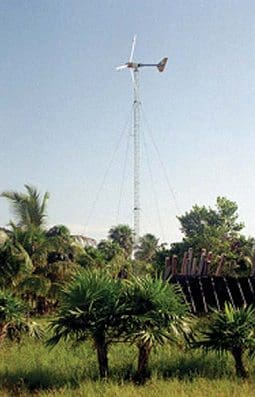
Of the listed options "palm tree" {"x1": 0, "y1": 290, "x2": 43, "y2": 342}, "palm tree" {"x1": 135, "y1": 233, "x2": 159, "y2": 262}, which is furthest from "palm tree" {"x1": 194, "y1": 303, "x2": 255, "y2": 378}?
"palm tree" {"x1": 135, "y1": 233, "x2": 159, "y2": 262}

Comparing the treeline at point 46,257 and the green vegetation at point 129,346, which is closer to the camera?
the green vegetation at point 129,346

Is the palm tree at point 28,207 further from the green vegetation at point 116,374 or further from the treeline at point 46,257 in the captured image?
the green vegetation at point 116,374

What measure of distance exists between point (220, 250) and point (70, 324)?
2818cm

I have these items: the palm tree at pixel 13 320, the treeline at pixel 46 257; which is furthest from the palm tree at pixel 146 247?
the palm tree at pixel 13 320

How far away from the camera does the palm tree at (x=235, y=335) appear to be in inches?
450

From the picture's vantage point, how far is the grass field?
10.1 m

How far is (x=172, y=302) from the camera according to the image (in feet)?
38.1

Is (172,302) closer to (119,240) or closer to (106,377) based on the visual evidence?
(106,377)

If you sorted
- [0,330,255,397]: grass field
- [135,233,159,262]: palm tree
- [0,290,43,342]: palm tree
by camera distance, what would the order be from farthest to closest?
[135,233,159,262]: palm tree → [0,290,43,342]: palm tree → [0,330,255,397]: grass field

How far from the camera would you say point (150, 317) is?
11219mm

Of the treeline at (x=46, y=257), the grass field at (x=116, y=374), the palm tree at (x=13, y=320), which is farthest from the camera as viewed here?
the treeline at (x=46, y=257)

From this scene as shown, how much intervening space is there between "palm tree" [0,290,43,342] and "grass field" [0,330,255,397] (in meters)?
0.64

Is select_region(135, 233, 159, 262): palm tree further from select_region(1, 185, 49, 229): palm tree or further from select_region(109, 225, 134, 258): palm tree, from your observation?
select_region(1, 185, 49, 229): palm tree

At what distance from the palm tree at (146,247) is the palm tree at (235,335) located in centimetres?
5147
